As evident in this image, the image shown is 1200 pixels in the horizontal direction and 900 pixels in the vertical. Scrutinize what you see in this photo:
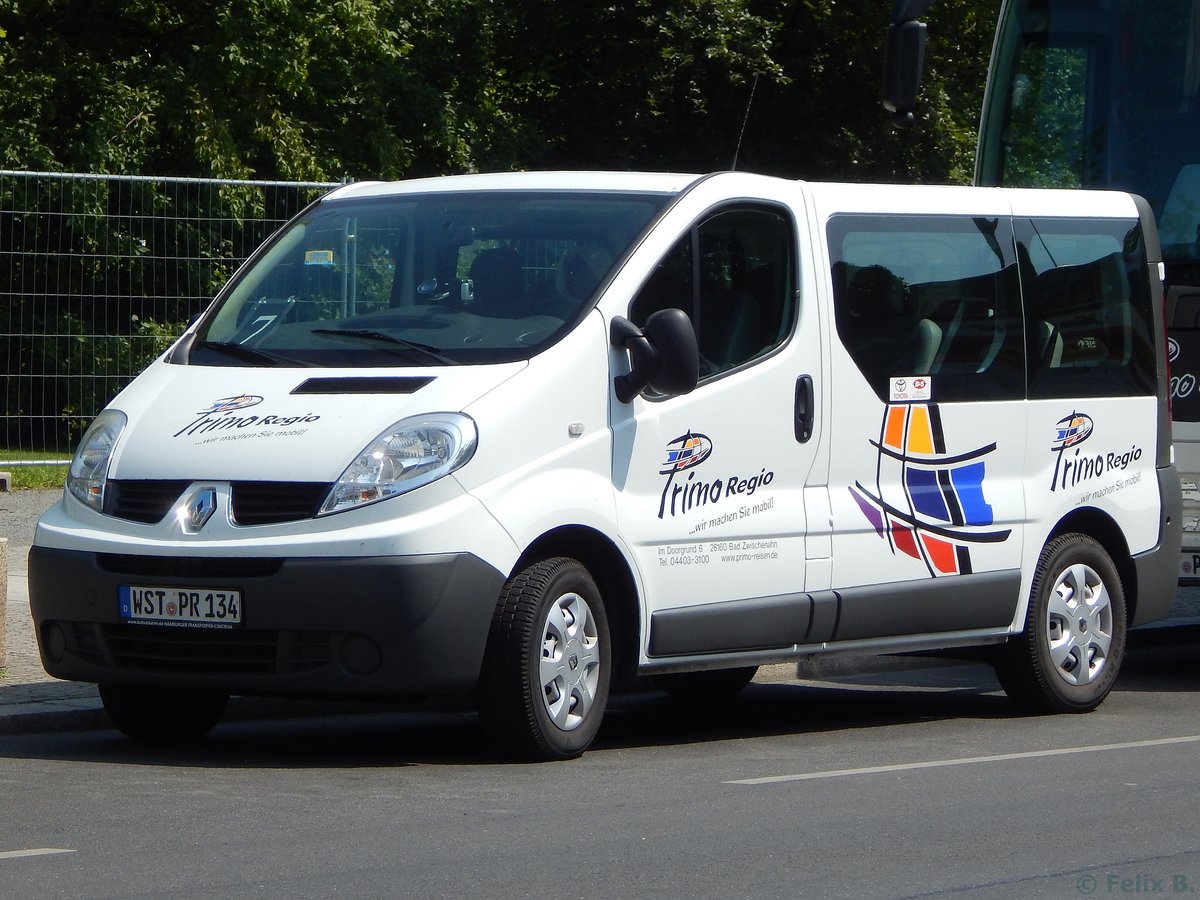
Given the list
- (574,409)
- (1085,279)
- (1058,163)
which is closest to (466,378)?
(574,409)

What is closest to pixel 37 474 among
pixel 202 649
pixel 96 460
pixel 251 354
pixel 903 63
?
pixel 903 63

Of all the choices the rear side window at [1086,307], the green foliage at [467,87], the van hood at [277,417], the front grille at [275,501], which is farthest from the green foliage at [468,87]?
the front grille at [275,501]

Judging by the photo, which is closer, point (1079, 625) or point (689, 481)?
point (689, 481)

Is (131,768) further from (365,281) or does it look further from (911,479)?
(911,479)

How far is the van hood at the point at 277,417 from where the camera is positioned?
7.46 metres

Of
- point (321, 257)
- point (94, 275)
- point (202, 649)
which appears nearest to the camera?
point (202, 649)

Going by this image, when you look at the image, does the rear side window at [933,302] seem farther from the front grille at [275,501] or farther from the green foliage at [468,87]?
the green foliage at [468,87]

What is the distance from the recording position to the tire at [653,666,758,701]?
33.2 ft

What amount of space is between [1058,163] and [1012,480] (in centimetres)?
370

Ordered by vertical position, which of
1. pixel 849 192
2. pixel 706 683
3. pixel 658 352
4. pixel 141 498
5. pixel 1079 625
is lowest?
pixel 706 683

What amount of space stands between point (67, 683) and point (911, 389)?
3.75 m

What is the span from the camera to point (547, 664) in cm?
768

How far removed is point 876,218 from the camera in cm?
902

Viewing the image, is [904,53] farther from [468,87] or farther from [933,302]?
[468,87]
